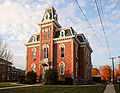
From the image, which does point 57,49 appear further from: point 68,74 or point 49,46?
point 68,74

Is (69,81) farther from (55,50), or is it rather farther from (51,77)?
(55,50)

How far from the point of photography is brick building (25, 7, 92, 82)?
94.1 feet

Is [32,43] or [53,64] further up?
[32,43]

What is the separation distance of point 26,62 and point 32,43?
499 cm

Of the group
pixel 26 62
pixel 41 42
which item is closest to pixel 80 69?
pixel 41 42

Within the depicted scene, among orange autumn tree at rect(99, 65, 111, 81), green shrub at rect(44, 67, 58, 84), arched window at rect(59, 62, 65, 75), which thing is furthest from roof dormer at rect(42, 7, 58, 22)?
orange autumn tree at rect(99, 65, 111, 81)

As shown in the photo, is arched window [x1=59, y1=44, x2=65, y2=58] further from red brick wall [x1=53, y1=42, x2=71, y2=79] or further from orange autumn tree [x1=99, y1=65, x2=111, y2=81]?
orange autumn tree [x1=99, y1=65, x2=111, y2=81]

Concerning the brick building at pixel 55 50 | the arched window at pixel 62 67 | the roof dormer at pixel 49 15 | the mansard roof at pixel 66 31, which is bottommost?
the arched window at pixel 62 67

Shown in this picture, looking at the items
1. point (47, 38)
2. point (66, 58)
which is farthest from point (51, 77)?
point (47, 38)

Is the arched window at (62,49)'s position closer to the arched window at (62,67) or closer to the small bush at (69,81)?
the arched window at (62,67)

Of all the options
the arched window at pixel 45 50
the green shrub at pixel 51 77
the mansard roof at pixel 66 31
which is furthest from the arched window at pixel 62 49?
the green shrub at pixel 51 77

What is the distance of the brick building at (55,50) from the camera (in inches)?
Result: 1129

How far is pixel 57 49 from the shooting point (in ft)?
99.1

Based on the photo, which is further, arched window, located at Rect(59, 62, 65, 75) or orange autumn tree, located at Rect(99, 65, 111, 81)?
orange autumn tree, located at Rect(99, 65, 111, 81)
